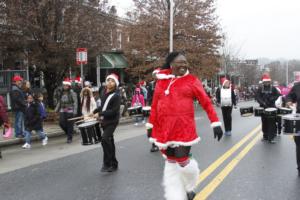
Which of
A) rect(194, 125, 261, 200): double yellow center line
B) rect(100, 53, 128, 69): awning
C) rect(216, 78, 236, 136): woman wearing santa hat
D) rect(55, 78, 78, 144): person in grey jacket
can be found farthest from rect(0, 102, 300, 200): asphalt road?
rect(100, 53, 128, 69): awning

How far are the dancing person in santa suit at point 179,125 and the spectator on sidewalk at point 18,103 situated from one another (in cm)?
833

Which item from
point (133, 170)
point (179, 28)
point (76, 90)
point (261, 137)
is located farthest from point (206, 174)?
point (179, 28)

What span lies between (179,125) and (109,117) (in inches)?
117

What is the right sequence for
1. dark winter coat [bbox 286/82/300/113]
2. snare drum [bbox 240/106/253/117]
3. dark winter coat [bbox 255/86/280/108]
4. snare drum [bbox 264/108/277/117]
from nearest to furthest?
dark winter coat [bbox 286/82/300/113] → snare drum [bbox 264/108/277/117] → dark winter coat [bbox 255/86/280/108] → snare drum [bbox 240/106/253/117]

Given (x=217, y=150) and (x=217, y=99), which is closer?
(x=217, y=150)

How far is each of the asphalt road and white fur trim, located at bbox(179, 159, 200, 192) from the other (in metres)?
0.54

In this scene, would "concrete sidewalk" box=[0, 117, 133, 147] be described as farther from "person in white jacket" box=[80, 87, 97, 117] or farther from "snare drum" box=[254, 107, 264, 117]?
"snare drum" box=[254, 107, 264, 117]

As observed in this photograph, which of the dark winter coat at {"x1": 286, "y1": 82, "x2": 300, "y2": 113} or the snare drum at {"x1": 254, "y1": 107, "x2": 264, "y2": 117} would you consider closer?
the dark winter coat at {"x1": 286, "y1": 82, "x2": 300, "y2": 113}

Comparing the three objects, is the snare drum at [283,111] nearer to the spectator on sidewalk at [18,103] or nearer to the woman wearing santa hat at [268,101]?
the woman wearing santa hat at [268,101]

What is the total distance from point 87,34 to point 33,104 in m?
6.56

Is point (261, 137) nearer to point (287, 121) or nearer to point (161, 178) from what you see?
point (287, 121)

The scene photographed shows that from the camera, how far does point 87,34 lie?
18.4 meters

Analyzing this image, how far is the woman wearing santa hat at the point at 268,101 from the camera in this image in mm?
12000

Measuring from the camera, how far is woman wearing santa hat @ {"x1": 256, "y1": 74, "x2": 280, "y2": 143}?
12.0 metres
